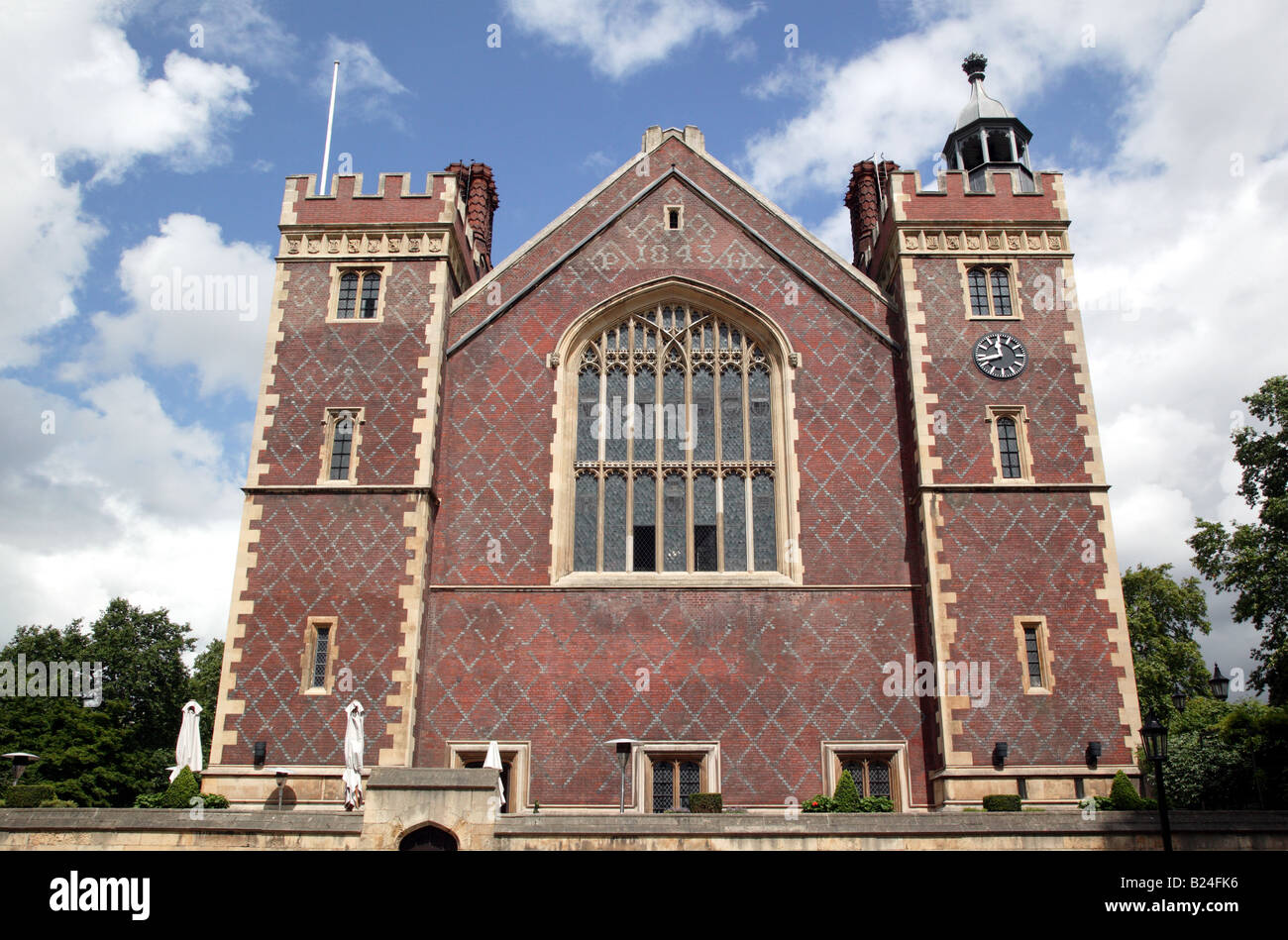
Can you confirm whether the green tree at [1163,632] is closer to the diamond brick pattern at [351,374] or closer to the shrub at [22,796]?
the diamond brick pattern at [351,374]

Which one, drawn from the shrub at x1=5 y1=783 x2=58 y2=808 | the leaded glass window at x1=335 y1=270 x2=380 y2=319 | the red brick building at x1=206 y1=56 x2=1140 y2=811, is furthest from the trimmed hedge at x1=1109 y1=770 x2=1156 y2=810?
the shrub at x1=5 y1=783 x2=58 y2=808

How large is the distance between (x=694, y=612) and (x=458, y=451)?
6185mm

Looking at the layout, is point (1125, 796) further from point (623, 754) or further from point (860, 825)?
point (623, 754)

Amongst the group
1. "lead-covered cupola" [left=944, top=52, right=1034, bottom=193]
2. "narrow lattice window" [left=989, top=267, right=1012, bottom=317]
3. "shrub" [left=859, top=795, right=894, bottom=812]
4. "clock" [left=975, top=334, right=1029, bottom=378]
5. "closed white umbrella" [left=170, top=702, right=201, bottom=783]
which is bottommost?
"shrub" [left=859, top=795, right=894, bottom=812]

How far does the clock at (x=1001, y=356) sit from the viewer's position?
2141 cm

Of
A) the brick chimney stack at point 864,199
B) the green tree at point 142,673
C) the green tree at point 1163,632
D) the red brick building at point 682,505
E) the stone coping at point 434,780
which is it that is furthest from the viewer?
the green tree at point 142,673

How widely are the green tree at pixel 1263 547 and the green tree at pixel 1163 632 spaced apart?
12.4m

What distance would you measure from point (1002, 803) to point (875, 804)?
2126mm

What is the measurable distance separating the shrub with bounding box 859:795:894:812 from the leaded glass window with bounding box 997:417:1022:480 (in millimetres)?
7259

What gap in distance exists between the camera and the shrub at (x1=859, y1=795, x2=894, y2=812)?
17.2 metres

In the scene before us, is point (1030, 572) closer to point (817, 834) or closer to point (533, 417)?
point (817, 834)

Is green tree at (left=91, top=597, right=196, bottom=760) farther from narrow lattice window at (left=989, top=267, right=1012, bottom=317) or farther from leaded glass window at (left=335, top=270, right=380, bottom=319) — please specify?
narrow lattice window at (left=989, top=267, right=1012, bottom=317)

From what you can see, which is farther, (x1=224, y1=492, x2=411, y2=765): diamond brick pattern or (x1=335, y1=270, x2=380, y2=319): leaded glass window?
(x1=335, y1=270, x2=380, y2=319): leaded glass window

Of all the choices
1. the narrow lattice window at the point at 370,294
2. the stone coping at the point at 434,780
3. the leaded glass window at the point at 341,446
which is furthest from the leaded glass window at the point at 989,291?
the stone coping at the point at 434,780
